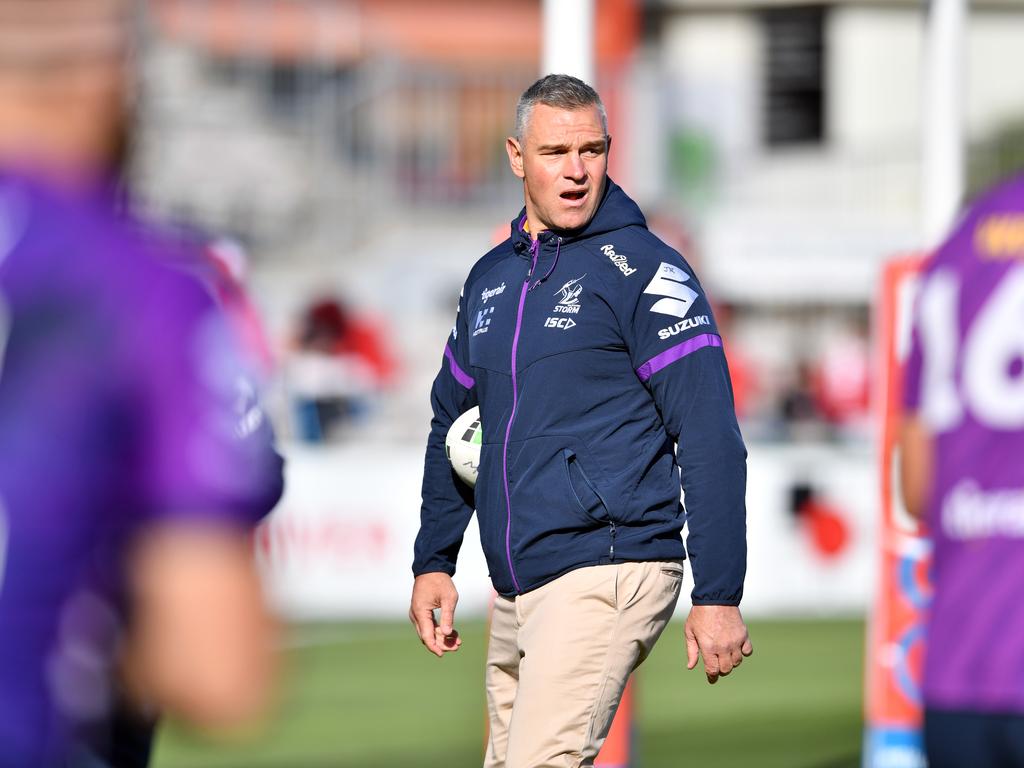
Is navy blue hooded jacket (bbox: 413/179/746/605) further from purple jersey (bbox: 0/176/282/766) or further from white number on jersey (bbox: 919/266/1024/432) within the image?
purple jersey (bbox: 0/176/282/766)

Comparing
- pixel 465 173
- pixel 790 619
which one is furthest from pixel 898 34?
pixel 790 619

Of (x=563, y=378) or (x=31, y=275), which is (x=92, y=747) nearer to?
(x=31, y=275)

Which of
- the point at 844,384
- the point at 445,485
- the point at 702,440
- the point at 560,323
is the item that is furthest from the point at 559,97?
the point at 844,384

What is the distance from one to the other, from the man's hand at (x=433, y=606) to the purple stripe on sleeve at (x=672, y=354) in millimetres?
874

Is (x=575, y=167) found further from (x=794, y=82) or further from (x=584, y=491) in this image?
(x=794, y=82)

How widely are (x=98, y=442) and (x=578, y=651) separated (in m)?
2.59

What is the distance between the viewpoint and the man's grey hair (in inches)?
179

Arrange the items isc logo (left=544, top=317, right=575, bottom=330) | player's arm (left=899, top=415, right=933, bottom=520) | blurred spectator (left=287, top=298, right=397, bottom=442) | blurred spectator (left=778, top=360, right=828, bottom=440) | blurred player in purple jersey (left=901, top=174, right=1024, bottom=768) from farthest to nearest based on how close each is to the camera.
→ 1. blurred spectator (left=778, top=360, right=828, bottom=440)
2. blurred spectator (left=287, top=298, right=397, bottom=442)
3. isc logo (left=544, top=317, right=575, bottom=330)
4. player's arm (left=899, top=415, right=933, bottom=520)
5. blurred player in purple jersey (left=901, top=174, right=1024, bottom=768)

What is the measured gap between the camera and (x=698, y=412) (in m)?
4.23

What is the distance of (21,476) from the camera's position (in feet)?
5.88

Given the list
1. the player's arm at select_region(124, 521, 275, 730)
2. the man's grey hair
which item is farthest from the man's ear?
the player's arm at select_region(124, 521, 275, 730)

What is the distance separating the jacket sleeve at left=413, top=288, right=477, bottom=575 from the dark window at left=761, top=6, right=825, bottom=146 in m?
22.9

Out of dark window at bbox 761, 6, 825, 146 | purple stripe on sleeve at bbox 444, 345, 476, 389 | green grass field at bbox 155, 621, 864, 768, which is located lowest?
green grass field at bbox 155, 621, 864, 768

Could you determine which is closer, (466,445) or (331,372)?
(466,445)
